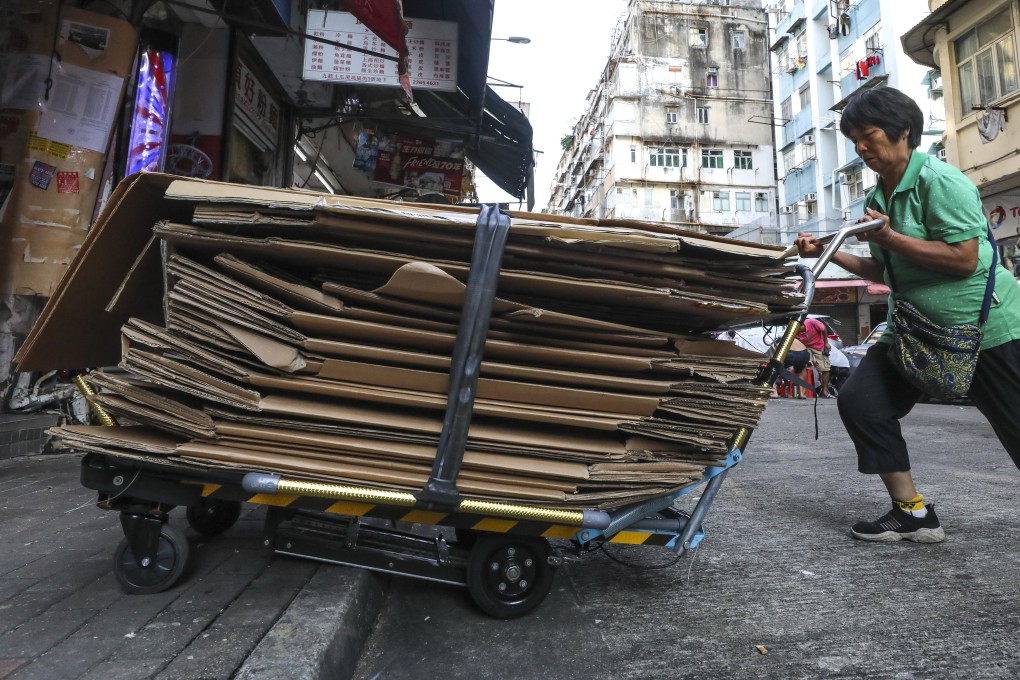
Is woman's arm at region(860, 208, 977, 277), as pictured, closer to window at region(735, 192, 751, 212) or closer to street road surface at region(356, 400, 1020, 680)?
street road surface at region(356, 400, 1020, 680)

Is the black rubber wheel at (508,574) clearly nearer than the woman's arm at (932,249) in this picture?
Yes

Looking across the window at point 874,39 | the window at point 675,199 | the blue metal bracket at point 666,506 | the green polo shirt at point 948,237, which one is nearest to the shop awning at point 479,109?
the green polo shirt at point 948,237

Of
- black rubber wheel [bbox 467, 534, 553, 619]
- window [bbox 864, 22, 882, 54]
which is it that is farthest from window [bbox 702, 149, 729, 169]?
black rubber wheel [bbox 467, 534, 553, 619]

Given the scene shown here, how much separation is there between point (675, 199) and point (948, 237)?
40.0 meters

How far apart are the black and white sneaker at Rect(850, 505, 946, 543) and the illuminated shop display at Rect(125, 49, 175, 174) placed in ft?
16.7

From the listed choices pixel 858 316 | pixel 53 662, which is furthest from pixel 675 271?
pixel 858 316

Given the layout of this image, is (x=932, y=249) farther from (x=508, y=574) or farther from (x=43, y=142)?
(x=43, y=142)

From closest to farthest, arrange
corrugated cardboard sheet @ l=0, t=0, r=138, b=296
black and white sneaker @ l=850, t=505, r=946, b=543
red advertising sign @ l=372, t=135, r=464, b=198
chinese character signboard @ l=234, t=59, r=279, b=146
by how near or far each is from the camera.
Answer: black and white sneaker @ l=850, t=505, r=946, b=543
corrugated cardboard sheet @ l=0, t=0, r=138, b=296
chinese character signboard @ l=234, t=59, r=279, b=146
red advertising sign @ l=372, t=135, r=464, b=198

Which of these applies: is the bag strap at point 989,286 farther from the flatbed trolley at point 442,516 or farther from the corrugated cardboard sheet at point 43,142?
the corrugated cardboard sheet at point 43,142

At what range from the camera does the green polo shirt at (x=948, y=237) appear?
2.50m

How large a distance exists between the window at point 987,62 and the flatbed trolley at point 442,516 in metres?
13.7

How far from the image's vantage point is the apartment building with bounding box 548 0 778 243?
40438mm

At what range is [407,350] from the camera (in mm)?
2061

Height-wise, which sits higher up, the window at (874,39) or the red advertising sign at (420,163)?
the window at (874,39)
